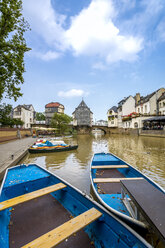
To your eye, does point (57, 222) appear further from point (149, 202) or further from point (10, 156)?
point (10, 156)

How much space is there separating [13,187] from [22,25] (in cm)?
1011

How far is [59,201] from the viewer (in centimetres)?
388

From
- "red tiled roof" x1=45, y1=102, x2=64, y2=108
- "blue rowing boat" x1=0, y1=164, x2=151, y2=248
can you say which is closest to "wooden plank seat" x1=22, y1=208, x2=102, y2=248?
"blue rowing boat" x1=0, y1=164, x2=151, y2=248

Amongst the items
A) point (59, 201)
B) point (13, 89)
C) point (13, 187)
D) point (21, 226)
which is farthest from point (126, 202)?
point (13, 89)

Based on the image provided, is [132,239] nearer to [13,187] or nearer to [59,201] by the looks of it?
[59,201]

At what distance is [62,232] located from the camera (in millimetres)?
2217

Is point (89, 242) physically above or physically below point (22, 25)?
below

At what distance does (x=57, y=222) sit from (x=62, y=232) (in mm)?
1083

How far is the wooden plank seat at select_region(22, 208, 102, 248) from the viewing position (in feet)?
6.59

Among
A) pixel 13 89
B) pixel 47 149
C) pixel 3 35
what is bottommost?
pixel 47 149

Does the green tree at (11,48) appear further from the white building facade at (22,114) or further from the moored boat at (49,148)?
the white building facade at (22,114)

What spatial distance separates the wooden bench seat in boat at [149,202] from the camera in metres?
1.85

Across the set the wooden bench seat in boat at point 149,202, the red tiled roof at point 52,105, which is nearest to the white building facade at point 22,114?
the red tiled roof at point 52,105

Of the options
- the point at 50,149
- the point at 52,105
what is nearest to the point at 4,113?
the point at 50,149
